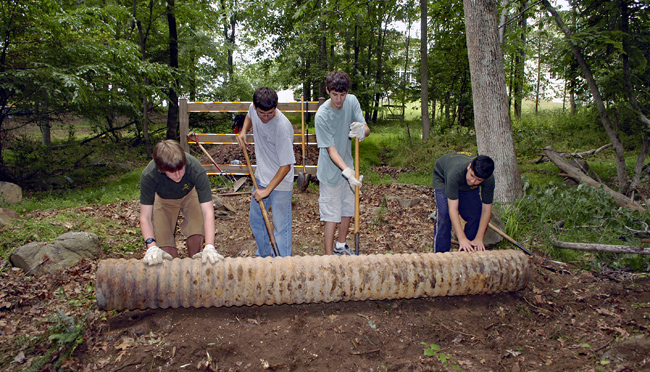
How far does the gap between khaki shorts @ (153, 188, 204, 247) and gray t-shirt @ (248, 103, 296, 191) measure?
0.72 m

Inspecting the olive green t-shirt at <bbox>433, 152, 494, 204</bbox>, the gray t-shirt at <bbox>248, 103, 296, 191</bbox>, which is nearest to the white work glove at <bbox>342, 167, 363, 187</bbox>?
the gray t-shirt at <bbox>248, 103, 296, 191</bbox>

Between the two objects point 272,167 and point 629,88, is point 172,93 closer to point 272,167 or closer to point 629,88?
point 272,167

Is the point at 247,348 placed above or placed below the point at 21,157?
below

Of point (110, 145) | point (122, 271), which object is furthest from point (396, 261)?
point (110, 145)

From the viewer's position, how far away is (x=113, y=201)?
7.12m

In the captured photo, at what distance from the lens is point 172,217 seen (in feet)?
12.3

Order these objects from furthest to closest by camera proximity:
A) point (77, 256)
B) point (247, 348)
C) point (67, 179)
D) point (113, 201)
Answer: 1. point (67, 179)
2. point (113, 201)
3. point (77, 256)
4. point (247, 348)

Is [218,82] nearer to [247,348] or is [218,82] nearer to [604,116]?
[604,116]

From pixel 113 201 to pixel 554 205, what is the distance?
754 cm

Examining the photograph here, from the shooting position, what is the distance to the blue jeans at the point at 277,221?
3.95 metres

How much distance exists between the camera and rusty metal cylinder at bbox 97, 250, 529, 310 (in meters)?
3.23

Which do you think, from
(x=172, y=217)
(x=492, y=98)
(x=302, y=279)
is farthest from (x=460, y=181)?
(x=172, y=217)

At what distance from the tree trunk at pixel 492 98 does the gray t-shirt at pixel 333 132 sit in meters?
2.72

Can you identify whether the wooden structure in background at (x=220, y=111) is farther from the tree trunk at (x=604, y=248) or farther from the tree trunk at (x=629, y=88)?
the tree trunk at (x=629, y=88)
